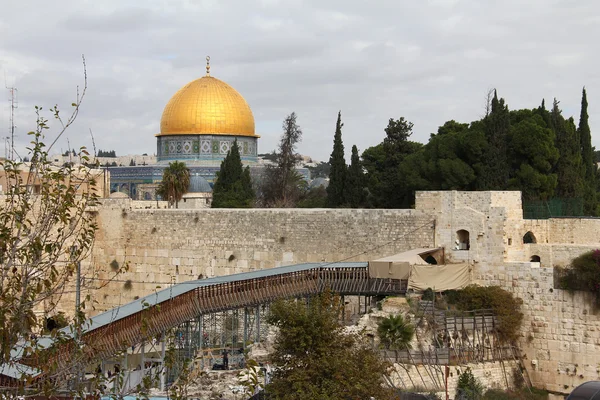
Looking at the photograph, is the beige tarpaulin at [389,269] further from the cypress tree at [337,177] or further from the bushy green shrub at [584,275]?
the cypress tree at [337,177]

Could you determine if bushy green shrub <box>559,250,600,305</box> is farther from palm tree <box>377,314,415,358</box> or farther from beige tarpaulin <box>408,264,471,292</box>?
palm tree <box>377,314,415,358</box>

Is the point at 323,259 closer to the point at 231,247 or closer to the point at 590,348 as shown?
the point at 231,247

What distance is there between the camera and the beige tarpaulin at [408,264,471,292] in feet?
64.1

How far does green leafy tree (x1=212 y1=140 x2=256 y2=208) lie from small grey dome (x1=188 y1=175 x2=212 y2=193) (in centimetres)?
767

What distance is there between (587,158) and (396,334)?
14509 mm

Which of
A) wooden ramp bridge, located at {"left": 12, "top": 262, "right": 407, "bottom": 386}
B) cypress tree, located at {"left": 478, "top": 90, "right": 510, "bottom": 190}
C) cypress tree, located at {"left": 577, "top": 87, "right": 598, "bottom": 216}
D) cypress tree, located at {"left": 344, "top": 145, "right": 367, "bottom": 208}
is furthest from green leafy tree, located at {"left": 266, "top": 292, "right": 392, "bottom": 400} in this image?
cypress tree, located at {"left": 577, "top": 87, "right": 598, "bottom": 216}

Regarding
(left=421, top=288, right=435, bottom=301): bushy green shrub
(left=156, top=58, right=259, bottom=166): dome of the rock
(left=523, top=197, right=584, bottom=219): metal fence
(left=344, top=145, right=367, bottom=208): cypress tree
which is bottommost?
(left=421, top=288, right=435, bottom=301): bushy green shrub

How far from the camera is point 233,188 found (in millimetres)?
34062

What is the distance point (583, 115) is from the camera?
30.4 meters

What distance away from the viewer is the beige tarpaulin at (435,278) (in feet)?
64.1

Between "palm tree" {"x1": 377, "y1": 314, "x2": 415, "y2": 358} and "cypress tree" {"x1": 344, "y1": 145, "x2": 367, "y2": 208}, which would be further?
"cypress tree" {"x1": 344, "y1": 145, "x2": 367, "y2": 208}

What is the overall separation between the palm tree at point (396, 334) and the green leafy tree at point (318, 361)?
9.99ft

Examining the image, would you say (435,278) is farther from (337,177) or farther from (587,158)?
(587,158)

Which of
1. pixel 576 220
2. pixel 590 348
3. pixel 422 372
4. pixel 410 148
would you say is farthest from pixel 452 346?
pixel 410 148
